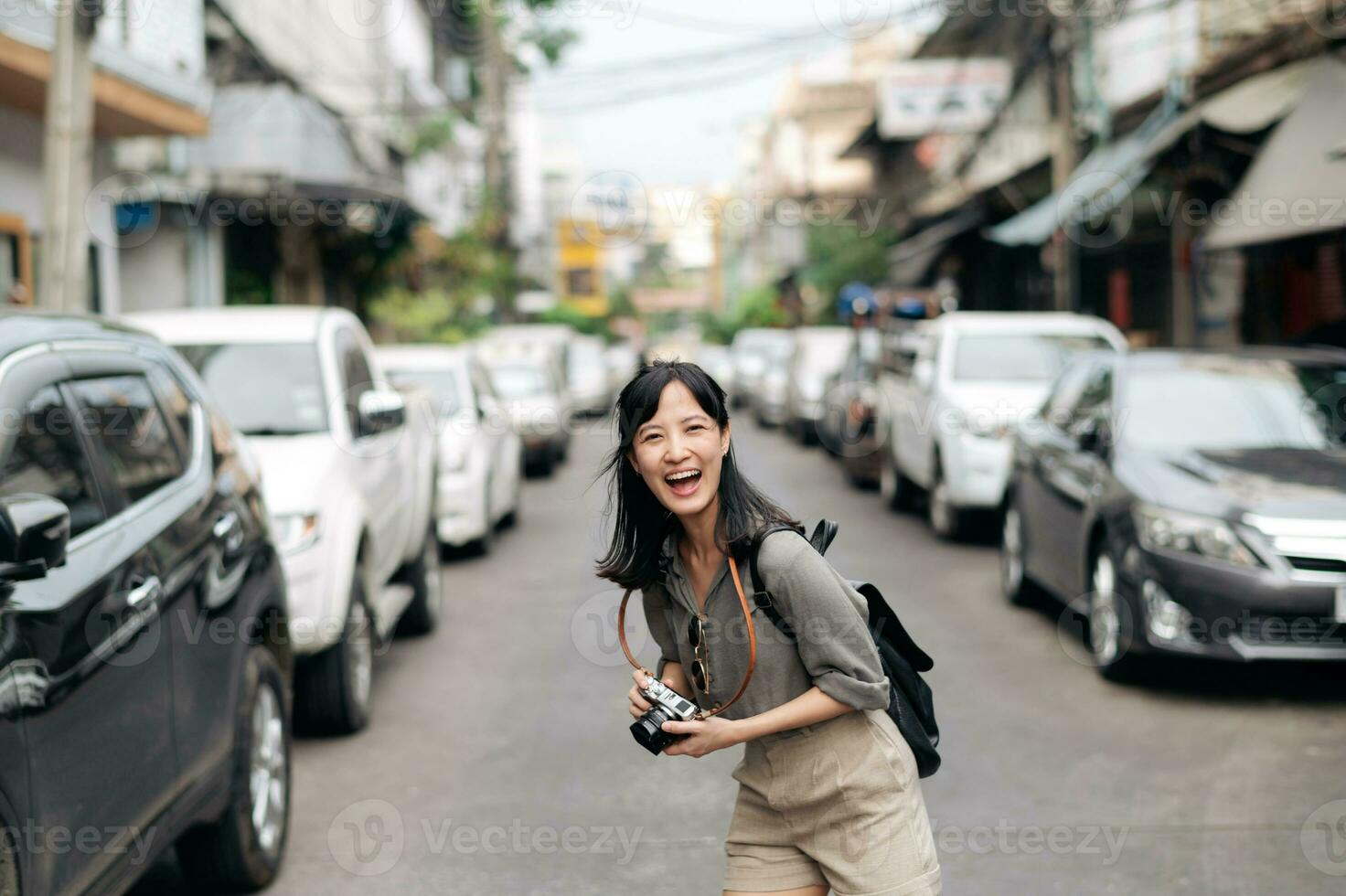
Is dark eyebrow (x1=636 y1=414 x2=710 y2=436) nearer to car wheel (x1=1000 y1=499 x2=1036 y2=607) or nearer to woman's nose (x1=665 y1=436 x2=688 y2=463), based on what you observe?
woman's nose (x1=665 y1=436 x2=688 y2=463)

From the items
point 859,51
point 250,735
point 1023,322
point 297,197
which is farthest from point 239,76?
point 859,51

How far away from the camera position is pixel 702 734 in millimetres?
2883

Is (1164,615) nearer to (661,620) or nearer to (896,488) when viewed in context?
(661,620)

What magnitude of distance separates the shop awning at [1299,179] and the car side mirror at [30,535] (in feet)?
38.6

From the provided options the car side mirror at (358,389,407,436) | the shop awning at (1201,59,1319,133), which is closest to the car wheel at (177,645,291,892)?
the car side mirror at (358,389,407,436)

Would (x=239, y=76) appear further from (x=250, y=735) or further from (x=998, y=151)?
(x=250, y=735)

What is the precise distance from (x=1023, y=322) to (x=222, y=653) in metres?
10.3

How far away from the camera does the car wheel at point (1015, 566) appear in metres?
9.97

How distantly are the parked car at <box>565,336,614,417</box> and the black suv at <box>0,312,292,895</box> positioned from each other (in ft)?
78.0

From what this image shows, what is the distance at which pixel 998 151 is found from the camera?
31.7 meters

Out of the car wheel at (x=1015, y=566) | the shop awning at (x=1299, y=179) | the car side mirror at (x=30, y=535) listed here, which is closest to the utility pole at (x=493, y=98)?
the shop awning at (x=1299, y=179)

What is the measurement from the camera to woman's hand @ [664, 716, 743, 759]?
9.40 feet

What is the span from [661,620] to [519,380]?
18.5m

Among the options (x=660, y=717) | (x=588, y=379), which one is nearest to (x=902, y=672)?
(x=660, y=717)
